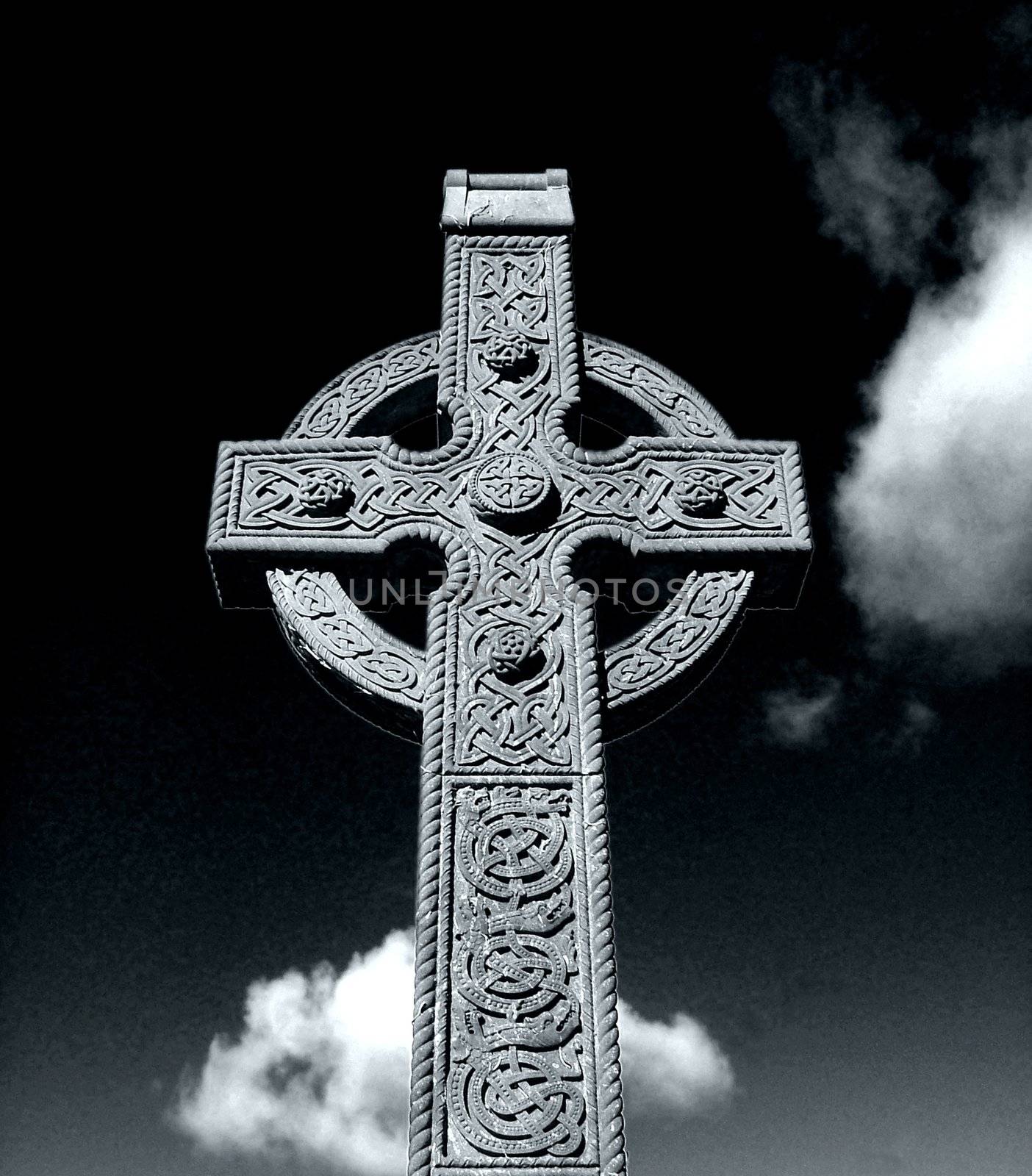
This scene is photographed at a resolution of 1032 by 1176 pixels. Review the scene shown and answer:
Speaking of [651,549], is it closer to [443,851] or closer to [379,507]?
[379,507]

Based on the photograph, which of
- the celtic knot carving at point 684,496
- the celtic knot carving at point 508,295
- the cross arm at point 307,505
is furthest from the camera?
the celtic knot carving at point 508,295

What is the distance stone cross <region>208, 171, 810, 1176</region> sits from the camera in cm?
272

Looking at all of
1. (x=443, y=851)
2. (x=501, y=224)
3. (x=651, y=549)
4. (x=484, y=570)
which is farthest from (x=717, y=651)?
(x=501, y=224)

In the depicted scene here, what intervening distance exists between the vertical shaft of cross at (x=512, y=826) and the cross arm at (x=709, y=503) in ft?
0.69

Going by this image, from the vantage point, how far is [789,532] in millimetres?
3670

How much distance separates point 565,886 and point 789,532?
1333 mm

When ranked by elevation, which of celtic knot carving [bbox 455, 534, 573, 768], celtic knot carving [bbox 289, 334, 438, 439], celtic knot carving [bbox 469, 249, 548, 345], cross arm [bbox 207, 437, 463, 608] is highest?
celtic knot carving [bbox 469, 249, 548, 345]

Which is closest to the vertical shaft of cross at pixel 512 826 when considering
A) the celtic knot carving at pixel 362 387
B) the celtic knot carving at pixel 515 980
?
the celtic knot carving at pixel 515 980

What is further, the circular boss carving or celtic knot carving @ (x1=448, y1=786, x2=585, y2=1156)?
Result: the circular boss carving

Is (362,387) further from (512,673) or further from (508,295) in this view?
(512,673)

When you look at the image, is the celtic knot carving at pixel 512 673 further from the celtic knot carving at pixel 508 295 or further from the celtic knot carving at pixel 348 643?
the celtic knot carving at pixel 508 295

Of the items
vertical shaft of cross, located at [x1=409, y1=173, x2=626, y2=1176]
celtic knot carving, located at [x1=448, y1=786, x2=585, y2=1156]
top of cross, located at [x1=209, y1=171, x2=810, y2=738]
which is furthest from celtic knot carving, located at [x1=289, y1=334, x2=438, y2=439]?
celtic knot carving, located at [x1=448, y1=786, x2=585, y2=1156]

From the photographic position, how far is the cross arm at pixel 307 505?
11.7 feet

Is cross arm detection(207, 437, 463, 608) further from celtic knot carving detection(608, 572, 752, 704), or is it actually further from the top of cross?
celtic knot carving detection(608, 572, 752, 704)
